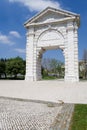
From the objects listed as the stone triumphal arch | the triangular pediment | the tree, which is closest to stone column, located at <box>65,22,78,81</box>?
the stone triumphal arch

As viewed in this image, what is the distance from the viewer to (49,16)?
24906 mm

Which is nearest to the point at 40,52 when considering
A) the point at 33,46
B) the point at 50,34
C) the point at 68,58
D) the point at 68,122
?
the point at 33,46

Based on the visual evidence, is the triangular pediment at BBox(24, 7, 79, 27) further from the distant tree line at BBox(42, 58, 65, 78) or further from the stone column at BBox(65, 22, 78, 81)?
the distant tree line at BBox(42, 58, 65, 78)

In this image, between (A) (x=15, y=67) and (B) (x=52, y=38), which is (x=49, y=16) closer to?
(B) (x=52, y=38)

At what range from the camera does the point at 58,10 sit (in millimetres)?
23984

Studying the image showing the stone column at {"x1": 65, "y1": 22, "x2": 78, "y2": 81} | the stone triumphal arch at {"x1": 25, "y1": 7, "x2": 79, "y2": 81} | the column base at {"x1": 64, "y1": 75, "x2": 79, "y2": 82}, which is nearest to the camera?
the column base at {"x1": 64, "y1": 75, "x2": 79, "y2": 82}

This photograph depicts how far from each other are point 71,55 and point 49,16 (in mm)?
6947

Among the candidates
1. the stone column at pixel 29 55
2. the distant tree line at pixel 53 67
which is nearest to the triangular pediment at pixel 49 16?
the stone column at pixel 29 55

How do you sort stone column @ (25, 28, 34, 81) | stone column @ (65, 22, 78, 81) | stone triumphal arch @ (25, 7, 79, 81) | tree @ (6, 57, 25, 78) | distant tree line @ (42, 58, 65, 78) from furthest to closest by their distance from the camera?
distant tree line @ (42, 58, 65, 78), tree @ (6, 57, 25, 78), stone column @ (25, 28, 34, 81), stone triumphal arch @ (25, 7, 79, 81), stone column @ (65, 22, 78, 81)

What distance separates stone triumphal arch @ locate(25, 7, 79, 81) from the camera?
2248 centimetres

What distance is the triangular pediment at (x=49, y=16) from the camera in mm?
23605

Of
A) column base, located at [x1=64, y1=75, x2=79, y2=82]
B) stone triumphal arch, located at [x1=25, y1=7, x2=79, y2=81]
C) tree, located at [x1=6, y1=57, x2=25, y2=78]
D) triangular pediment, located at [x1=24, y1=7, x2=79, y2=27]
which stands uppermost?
triangular pediment, located at [x1=24, y1=7, x2=79, y2=27]

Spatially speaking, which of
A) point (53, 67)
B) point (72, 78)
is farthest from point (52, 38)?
point (53, 67)

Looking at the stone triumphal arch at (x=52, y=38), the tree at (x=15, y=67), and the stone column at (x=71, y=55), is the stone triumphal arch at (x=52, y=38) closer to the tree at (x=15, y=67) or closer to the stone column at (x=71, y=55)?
the stone column at (x=71, y=55)
